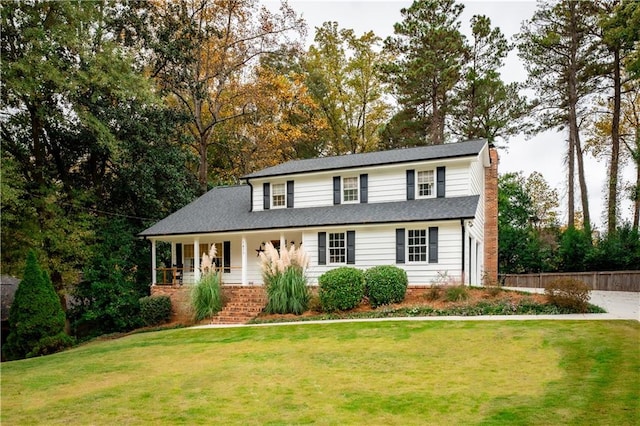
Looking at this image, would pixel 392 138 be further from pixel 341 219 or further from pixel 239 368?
pixel 239 368

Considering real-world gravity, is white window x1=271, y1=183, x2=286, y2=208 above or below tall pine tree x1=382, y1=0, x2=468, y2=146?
below

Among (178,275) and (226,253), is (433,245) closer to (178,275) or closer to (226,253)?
(226,253)

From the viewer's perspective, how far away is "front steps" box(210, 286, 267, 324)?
1766 cm

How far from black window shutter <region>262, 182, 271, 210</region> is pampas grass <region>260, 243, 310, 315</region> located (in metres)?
6.74

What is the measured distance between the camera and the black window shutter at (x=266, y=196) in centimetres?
2380

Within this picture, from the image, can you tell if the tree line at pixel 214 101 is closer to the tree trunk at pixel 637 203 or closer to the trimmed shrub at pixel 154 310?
the tree trunk at pixel 637 203

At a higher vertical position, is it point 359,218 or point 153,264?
point 359,218

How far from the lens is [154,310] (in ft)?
66.1

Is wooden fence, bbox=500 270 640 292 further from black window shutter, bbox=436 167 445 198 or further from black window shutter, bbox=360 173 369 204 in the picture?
black window shutter, bbox=360 173 369 204

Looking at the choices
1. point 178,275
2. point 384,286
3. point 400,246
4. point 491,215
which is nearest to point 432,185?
point 400,246

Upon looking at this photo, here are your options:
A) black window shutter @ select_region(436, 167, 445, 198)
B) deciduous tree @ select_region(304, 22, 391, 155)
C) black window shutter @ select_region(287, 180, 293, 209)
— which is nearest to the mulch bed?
black window shutter @ select_region(436, 167, 445, 198)

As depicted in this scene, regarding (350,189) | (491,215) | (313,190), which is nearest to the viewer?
(350,189)

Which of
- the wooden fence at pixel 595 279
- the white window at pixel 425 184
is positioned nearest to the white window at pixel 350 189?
the white window at pixel 425 184

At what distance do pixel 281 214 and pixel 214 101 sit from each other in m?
13.4
